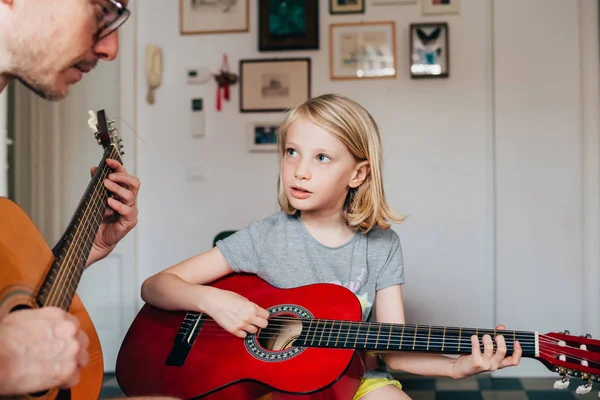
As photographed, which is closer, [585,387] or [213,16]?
[585,387]

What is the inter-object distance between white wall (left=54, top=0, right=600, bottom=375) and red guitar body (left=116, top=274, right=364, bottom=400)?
1.86 meters

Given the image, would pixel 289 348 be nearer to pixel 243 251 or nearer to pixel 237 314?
pixel 237 314

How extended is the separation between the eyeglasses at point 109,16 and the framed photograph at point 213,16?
253 cm

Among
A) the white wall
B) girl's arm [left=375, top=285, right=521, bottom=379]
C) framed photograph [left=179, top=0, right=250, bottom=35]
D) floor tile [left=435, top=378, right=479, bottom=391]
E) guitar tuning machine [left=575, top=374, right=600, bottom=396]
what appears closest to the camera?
guitar tuning machine [left=575, top=374, right=600, bottom=396]

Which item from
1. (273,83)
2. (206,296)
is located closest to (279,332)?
(206,296)

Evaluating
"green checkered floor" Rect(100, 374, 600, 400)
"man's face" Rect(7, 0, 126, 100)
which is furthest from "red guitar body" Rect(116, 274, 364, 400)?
"green checkered floor" Rect(100, 374, 600, 400)

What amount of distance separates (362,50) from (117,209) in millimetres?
2261

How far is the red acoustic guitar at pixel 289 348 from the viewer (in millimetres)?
1289

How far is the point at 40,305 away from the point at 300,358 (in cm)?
64

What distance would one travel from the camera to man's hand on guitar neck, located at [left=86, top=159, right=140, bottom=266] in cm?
142

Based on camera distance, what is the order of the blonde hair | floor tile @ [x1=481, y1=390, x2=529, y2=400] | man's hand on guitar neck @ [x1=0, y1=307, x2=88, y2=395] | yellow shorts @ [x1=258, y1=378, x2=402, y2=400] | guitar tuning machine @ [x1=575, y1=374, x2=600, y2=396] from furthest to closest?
1. floor tile @ [x1=481, y1=390, x2=529, y2=400]
2. the blonde hair
3. yellow shorts @ [x1=258, y1=378, x2=402, y2=400]
4. guitar tuning machine @ [x1=575, y1=374, x2=600, y2=396]
5. man's hand on guitar neck @ [x1=0, y1=307, x2=88, y2=395]

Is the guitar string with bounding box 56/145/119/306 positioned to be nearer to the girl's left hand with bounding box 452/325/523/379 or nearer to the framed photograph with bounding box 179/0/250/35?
the girl's left hand with bounding box 452/325/523/379

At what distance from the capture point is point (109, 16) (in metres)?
1.03

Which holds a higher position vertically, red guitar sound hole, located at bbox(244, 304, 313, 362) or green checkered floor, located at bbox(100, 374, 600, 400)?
red guitar sound hole, located at bbox(244, 304, 313, 362)
